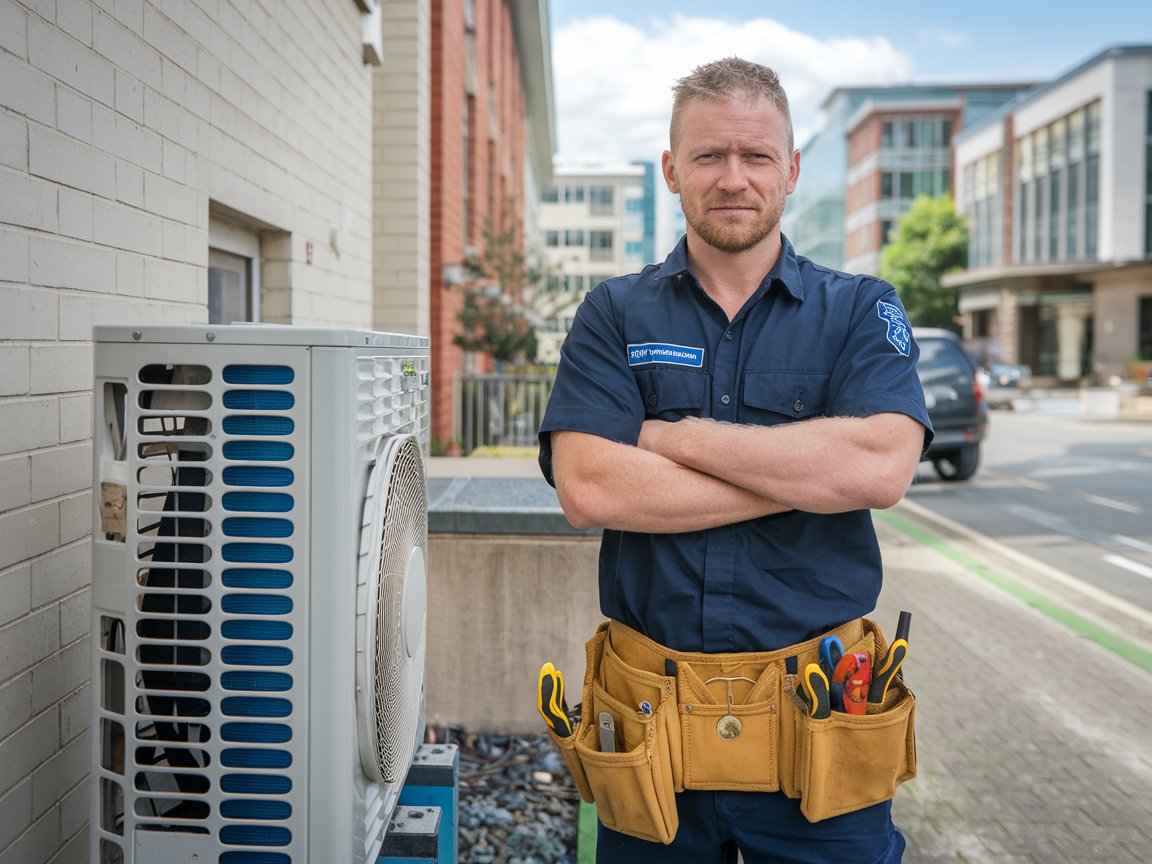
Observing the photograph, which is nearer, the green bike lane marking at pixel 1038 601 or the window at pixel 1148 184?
the green bike lane marking at pixel 1038 601

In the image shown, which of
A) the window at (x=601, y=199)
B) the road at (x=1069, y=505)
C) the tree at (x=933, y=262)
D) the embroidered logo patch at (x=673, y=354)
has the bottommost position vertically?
the road at (x=1069, y=505)

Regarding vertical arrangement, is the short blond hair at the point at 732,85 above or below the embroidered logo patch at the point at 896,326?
above

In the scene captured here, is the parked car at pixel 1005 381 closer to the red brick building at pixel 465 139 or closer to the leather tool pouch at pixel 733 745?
the red brick building at pixel 465 139

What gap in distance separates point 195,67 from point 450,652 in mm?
2544

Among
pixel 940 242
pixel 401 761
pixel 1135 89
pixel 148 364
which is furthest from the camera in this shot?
pixel 940 242

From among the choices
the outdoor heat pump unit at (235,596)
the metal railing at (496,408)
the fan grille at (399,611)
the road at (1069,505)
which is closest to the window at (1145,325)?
the road at (1069,505)

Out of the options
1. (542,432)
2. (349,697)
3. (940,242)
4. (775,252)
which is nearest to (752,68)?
(775,252)

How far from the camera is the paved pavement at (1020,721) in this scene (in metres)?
3.83

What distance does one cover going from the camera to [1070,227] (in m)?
47.8

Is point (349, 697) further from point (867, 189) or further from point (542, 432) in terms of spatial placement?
point (867, 189)

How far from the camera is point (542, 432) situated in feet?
7.87

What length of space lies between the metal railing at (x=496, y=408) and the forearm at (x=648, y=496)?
1013 cm

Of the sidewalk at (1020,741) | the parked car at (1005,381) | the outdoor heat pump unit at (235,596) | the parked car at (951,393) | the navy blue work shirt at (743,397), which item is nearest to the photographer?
the outdoor heat pump unit at (235,596)

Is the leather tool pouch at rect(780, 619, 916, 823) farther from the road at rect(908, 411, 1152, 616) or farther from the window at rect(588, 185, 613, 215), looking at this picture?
the window at rect(588, 185, 613, 215)
